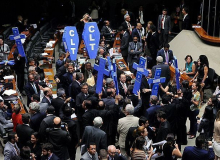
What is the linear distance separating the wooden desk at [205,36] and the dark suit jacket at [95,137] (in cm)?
1000

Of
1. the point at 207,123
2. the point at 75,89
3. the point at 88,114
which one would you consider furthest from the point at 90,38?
the point at 207,123

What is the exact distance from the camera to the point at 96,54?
16656 mm

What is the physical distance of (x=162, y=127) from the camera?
12258 mm

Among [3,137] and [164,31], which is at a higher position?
→ [164,31]

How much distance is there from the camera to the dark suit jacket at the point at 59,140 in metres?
11.9

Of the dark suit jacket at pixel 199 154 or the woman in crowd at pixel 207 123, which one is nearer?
the dark suit jacket at pixel 199 154

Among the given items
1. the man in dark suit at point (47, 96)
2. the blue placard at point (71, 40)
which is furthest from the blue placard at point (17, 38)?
the man in dark suit at point (47, 96)

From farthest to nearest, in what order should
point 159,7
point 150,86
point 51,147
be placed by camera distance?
point 159,7
point 150,86
point 51,147

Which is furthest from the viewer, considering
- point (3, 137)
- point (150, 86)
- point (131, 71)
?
point (131, 71)

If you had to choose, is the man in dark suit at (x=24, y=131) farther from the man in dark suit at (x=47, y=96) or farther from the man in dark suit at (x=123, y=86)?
the man in dark suit at (x=123, y=86)

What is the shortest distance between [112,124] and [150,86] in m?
2.42

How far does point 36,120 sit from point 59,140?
1044mm

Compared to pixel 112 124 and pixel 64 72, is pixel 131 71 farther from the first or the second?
pixel 112 124

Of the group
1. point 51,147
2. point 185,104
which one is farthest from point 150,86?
point 51,147
